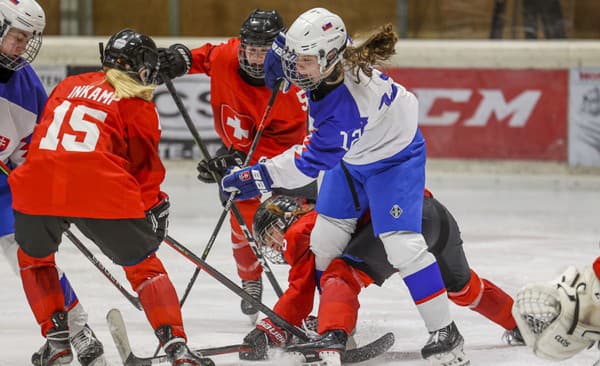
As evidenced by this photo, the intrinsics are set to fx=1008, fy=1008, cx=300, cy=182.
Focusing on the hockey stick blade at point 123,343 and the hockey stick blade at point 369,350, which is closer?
the hockey stick blade at point 123,343

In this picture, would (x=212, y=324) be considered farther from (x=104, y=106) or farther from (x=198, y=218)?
(x=198, y=218)

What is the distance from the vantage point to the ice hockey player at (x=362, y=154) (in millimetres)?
3008

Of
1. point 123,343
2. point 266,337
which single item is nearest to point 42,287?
point 123,343

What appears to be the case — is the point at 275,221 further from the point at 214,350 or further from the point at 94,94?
the point at 94,94

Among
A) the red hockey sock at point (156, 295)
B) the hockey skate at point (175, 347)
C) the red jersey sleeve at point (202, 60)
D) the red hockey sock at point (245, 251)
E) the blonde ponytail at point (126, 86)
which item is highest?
the blonde ponytail at point (126, 86)

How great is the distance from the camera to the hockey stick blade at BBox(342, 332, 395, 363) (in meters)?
3.32

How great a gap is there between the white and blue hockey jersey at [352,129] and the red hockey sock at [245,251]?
0.86 m

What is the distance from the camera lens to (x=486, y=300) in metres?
3.38

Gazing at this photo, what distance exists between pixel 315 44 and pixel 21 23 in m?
0.95

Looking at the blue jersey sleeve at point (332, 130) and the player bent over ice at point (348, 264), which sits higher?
the blue jersey sleeve at point (332, 130)

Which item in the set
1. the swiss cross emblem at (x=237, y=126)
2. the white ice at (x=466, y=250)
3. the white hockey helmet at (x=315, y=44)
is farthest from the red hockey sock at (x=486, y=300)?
the swiss cross emblem at (x=237, y=126)

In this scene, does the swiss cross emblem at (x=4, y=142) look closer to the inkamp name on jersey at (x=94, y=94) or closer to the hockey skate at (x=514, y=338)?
the inkamp name on jersey at (x=94, y=94)

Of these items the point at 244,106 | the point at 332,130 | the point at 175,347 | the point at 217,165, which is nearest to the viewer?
the point at 175,347

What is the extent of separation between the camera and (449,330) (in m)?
3.12
